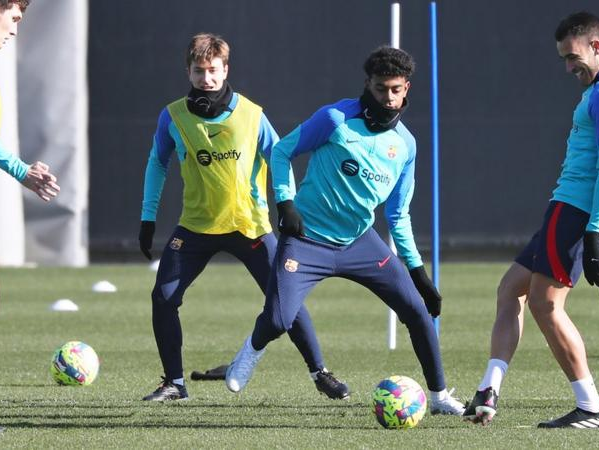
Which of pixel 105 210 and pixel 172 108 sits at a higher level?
pixel 172 108

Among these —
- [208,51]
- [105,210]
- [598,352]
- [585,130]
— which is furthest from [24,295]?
Answer: [585,130]

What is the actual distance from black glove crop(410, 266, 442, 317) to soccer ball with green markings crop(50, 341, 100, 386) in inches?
101

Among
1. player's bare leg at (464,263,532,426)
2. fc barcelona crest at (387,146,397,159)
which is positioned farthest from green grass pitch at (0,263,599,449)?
fc barcelona crest at (387,146,397,159)

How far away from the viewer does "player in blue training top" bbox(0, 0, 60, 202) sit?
692cm

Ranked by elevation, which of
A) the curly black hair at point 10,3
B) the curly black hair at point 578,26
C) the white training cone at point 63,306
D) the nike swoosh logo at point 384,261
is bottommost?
the white training cone at point 63,306

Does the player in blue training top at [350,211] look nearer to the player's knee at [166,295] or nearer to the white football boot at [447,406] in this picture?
the white football boot at [447,406]

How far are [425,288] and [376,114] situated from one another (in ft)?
3.42

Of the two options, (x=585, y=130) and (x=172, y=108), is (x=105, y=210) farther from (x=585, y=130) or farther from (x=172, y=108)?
(x=585, y=130)

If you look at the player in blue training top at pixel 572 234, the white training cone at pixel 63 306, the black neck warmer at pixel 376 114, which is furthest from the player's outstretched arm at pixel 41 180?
the white training cone at pixel 63 306

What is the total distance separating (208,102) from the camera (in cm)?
835

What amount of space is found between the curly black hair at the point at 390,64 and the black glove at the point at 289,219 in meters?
0.82

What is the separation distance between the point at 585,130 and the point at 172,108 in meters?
2.68

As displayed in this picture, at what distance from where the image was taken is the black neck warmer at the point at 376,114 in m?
7.31

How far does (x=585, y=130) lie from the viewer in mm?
6969
